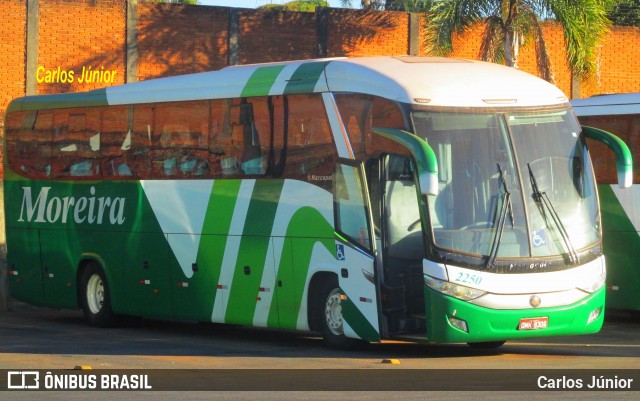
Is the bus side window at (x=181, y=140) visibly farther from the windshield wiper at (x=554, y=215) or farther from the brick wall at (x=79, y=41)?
the brick wall at (x=79, y=41)

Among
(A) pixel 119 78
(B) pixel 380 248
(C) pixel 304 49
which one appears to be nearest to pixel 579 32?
(C) pixel 304 49

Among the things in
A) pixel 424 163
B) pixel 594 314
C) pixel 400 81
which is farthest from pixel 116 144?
A: pixel 594 314

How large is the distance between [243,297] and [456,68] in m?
4.54

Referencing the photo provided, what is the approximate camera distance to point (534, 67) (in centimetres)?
3859

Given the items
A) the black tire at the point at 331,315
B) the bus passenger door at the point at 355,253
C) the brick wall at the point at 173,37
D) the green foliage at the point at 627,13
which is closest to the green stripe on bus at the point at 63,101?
the black tire at the point at 331,315

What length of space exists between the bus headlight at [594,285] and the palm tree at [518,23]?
570 inches

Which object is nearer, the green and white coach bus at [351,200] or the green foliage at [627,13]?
the green and white coach bus at [351,200]

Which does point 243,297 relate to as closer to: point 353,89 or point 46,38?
point 353,89

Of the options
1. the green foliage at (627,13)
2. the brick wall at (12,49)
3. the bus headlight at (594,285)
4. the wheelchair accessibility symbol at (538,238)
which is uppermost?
the green foliage at (627,13)

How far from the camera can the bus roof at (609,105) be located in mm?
19266

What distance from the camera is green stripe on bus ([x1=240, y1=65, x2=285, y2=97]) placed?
660 inches

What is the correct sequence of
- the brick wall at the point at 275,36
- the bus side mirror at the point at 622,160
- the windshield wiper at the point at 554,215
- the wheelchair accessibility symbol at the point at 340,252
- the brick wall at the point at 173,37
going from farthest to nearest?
the brick wall at the point at 275,36, the brick wall at the point at 173,37, the wheelchair accessibility symbol at the point at 340,252, the bus side mirror at the point at 622,160, the windshield wiper at the point at 554,215

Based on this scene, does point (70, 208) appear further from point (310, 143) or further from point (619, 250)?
point (619, 250)

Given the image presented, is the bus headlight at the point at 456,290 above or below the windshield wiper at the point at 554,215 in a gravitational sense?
below
